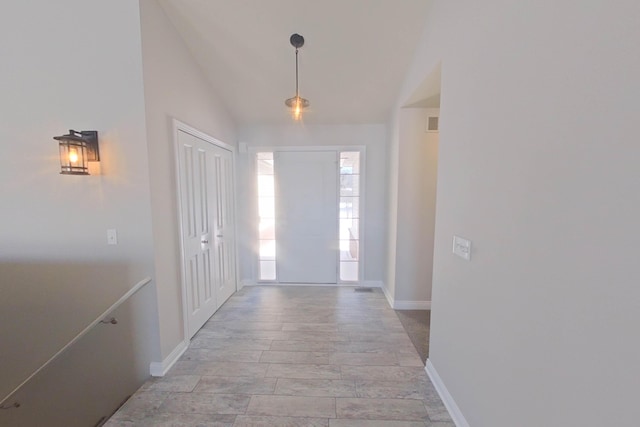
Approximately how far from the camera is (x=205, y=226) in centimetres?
297

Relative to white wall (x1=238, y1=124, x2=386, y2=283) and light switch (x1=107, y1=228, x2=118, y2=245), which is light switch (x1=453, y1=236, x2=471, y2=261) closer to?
white wall (x1=238, y1=124, x2=386, y2=283)

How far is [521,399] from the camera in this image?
117 cm

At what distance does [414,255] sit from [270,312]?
1.91 m

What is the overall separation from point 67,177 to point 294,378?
2.41m

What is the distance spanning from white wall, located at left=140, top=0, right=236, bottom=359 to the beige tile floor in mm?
406

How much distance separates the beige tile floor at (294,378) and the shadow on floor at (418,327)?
0.08 metres

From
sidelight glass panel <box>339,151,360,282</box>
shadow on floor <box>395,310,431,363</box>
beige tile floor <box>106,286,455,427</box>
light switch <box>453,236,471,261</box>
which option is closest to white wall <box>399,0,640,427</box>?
light switch <box>453,236,471,261</box>

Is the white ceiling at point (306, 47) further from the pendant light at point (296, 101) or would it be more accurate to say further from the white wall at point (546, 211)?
the white wall at point (546, 211)

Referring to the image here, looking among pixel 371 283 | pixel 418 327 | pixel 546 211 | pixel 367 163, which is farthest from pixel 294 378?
pixel 367 163

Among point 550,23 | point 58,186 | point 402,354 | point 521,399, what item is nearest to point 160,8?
point 58,186

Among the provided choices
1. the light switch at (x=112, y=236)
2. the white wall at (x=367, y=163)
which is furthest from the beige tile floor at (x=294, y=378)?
the light switch at (x=112, y=236)

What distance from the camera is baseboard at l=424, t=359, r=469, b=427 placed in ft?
5.50

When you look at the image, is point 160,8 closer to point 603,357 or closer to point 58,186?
point 58,186

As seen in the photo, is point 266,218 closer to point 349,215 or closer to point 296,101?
point 349,215
